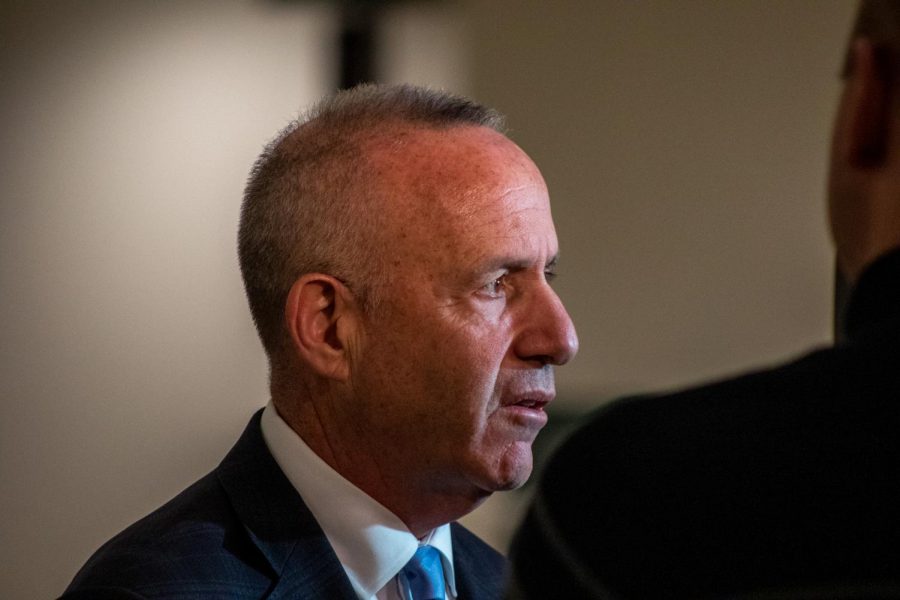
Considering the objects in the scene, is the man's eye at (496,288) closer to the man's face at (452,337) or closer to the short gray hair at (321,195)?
the man's face at (452,337)

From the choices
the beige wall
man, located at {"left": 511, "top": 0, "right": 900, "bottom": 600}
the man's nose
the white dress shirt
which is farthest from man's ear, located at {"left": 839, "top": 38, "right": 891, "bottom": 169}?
the beige wall

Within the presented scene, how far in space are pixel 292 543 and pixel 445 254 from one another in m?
0.38

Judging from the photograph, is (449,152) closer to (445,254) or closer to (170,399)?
(445,254)

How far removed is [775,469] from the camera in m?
0.64

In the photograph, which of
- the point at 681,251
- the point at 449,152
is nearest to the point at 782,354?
the point at 681,251

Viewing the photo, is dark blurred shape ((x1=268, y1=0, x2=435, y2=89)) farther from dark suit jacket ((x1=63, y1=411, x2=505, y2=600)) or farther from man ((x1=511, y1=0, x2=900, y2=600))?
man ((x1=511, y1=0, x2=900, y2=600))

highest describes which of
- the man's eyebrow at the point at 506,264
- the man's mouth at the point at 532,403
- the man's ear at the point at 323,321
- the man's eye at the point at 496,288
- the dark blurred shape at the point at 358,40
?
the dark blurred shape at the point at 358,40

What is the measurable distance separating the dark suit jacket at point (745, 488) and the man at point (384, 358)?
703 mm

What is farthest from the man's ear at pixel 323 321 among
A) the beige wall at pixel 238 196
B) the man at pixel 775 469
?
the beige wall at pixel 238 196

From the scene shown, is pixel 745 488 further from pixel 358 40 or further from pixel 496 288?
pixel 358 40

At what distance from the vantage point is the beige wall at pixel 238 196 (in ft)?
11.1

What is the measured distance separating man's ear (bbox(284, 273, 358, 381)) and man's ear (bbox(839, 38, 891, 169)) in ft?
2.68

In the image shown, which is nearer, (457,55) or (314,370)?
(314,370)

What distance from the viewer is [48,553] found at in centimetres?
335
